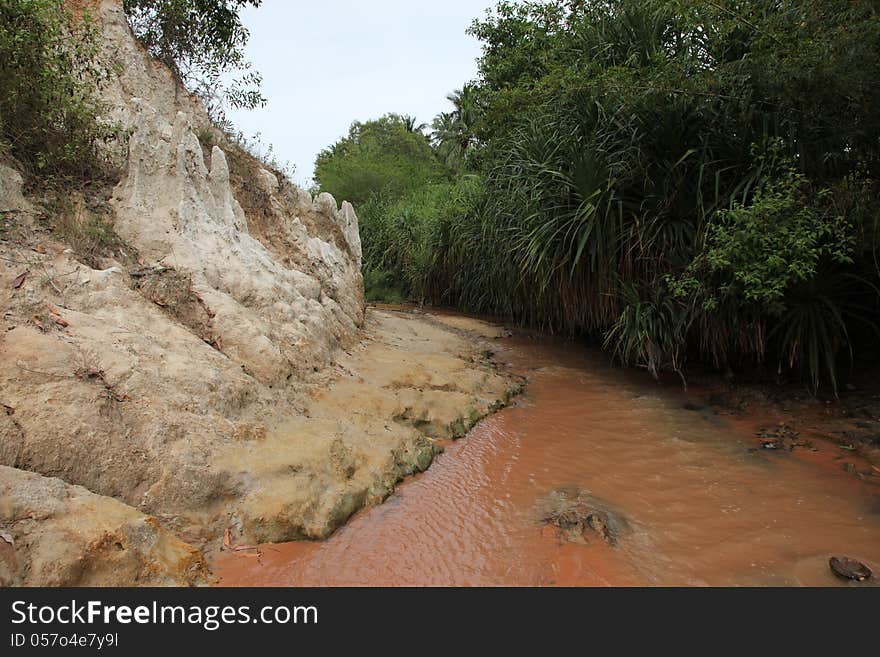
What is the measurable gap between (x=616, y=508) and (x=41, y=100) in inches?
188

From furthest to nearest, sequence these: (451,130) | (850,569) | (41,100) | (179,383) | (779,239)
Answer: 1. (451,130)
2. (41,100)
3. (779,239)
4. (179,383)
5. (850,569)

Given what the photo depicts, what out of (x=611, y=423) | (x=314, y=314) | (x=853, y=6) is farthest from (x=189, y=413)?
(x=853, y=6)

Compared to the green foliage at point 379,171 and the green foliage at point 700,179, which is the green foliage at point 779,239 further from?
the green foliage at point 379,171

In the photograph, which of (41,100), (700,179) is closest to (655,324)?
(700,179)

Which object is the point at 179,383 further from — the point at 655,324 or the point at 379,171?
the point at 379,171

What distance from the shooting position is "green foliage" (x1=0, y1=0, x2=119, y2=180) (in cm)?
357

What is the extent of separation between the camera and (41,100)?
12.2 feet

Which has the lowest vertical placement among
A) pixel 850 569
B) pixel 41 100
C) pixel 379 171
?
pixel 850 569

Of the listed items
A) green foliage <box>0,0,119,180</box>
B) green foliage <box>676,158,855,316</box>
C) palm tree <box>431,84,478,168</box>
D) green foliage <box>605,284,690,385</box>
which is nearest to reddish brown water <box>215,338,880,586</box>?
green foliage <box>605,284,690,385</box>

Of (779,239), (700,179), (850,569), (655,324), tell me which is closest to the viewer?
(850,569)

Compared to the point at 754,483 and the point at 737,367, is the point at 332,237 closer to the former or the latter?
the point at 737,367

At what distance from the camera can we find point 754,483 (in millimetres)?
3219

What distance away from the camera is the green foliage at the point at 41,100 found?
3.57 m

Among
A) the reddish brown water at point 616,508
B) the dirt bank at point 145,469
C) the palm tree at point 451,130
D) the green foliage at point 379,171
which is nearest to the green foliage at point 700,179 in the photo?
the reddish brown water at point 616,508
